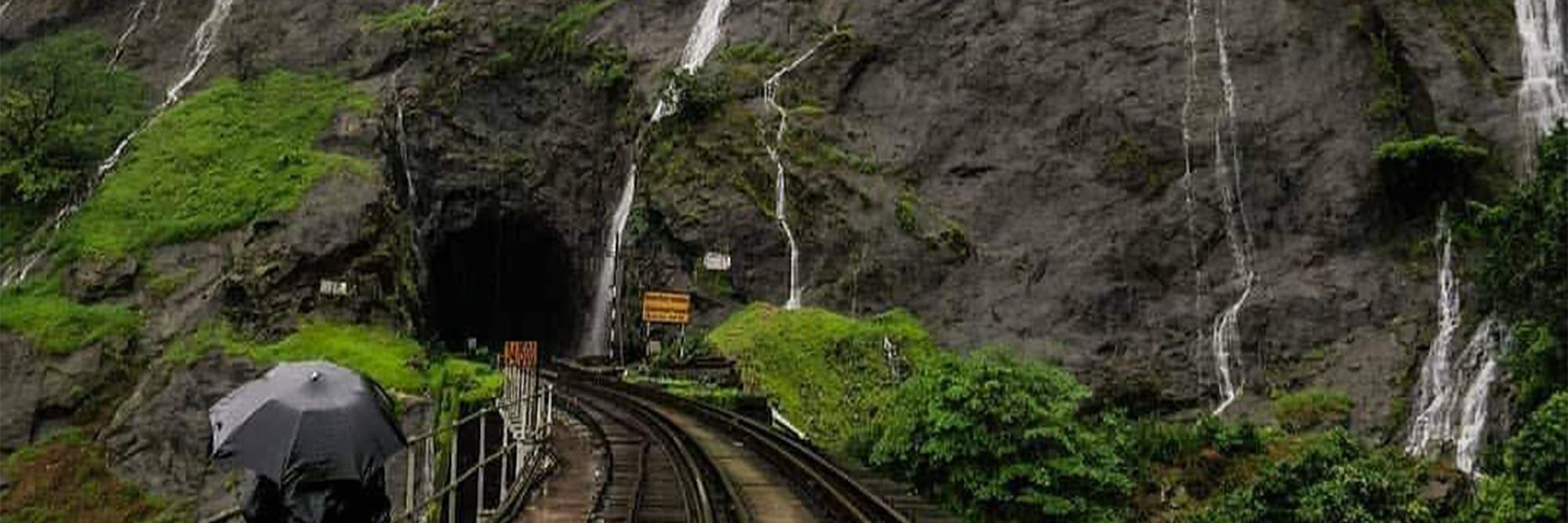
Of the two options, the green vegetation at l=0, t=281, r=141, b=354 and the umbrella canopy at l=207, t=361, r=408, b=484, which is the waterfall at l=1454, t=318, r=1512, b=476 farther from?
the green vegetation at l=0, t=281, r=141, b=354

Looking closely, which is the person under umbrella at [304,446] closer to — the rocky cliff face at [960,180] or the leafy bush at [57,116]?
the rocky cliff face at [960,180]

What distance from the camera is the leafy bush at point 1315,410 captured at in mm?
23453

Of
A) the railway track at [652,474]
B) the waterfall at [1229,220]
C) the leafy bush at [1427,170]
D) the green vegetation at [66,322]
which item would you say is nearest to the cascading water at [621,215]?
the green vegetation at [66,322]

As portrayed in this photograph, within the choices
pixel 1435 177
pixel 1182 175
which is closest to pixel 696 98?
pixel 1182 175

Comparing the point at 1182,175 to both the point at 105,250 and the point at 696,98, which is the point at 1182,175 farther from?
the point at 105,250

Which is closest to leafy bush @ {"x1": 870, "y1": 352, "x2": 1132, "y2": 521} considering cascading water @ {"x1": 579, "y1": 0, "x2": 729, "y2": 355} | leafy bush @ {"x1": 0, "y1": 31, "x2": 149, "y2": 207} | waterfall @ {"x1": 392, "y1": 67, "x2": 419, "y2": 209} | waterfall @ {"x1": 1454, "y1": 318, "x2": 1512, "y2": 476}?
waterfall @ {"x1": 1454, "y1": 318, "x2": 1512, "y2": 476}

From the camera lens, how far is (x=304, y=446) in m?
4.43

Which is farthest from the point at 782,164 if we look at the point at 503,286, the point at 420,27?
the point at 503,286

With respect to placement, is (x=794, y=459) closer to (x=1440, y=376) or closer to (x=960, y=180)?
(x=1440, y=376)

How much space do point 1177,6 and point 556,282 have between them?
67.0ft

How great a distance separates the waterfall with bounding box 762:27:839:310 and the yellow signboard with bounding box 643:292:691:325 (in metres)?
2.40

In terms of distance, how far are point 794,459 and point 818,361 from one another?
9854mm

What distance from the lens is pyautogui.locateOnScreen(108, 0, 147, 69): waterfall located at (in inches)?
1553

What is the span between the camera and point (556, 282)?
132 feet
